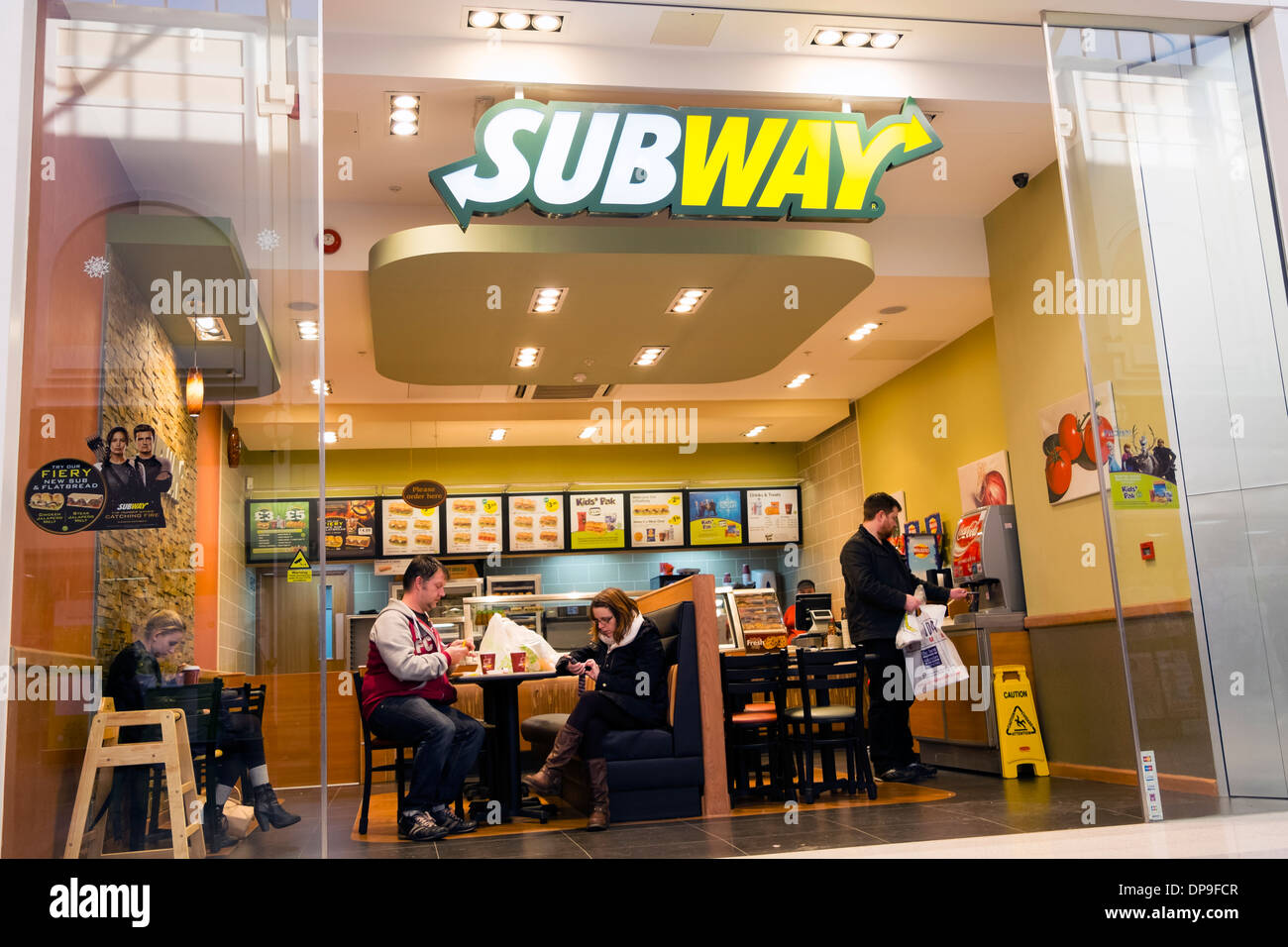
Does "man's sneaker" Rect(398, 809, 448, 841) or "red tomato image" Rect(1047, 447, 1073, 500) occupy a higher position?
"red tomato image" Rect(1047, 447, 1073, 500)

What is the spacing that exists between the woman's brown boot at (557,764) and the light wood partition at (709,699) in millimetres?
718

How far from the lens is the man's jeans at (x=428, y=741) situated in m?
5.05

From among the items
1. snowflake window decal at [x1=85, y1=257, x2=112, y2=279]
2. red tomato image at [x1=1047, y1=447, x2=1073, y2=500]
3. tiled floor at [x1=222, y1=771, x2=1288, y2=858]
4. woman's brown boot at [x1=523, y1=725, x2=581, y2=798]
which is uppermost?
snowflake window decal at [x1=85, y1=257, x2=112, y2=279]

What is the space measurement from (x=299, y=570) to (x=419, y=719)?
1.72 m

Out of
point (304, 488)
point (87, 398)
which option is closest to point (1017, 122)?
point (304, 488)

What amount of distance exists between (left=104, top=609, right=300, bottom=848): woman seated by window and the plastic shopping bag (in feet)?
12.6

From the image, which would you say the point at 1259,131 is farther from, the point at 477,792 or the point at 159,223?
the point at 477,792

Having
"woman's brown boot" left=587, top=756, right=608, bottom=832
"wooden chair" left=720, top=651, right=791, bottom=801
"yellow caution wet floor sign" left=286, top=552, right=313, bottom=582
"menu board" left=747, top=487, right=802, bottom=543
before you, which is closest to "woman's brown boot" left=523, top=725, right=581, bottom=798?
"woman's brown boot" left=587, top=756, right=608, bottom=832

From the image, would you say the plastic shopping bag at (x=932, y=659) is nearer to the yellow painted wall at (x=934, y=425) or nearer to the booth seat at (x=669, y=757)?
the booth seat at (x=669, y=757)

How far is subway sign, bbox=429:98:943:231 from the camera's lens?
204 inches

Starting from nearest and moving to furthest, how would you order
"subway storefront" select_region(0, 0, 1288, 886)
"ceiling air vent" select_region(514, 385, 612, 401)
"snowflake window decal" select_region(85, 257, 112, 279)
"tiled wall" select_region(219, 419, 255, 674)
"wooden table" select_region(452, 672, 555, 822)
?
1. "subway storefront" select_region(0, 0, 1288, 886)
2. "tiled wall" select_region(219, 419, 255, 674)
3. "snowflake window decal" select_region(85, 257, 112, 279)
4. "wooden table" select_region(452, 672, 555, 822)
5. "ceiling air vent" select_region(514, 385, 612, 401)

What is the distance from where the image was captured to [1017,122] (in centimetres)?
581

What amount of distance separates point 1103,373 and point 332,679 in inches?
255

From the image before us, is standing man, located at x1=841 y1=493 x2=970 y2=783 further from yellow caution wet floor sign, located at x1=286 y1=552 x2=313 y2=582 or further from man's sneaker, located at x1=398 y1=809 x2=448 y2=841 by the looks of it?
yellow caution wet floor sign, located at x1=286 y1=552 x2=313 y2=582
